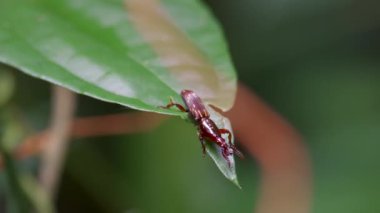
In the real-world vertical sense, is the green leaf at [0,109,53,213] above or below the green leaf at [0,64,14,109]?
below

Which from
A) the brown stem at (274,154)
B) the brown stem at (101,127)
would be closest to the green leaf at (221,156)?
the brown stem at (101,127)

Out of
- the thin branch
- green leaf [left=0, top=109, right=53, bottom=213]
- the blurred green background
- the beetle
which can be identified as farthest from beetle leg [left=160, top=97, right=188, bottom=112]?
the thin branch

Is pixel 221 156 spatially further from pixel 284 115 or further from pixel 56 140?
pixel 284 115

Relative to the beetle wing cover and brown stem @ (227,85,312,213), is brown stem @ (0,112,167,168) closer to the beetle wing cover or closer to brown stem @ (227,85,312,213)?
brown stem @ (227,85,312,213)

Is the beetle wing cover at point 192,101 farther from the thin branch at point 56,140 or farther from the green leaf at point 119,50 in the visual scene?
the thin branch at point 56,140

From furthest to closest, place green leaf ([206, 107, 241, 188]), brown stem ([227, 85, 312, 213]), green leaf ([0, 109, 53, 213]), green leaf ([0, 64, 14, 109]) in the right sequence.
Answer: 1. brown stem ([227, 85, 312, 213])
2. green leaf ([0, 64, 14, 109])
3. green leaf ([0, 109, 53, 213])
4. green leaf ([206, 107, 241, 188])

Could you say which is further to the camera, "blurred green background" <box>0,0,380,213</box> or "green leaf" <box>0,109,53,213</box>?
"blurred green background" <box>0,0,380,213</box>

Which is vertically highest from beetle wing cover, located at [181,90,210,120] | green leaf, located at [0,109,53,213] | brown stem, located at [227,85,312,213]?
brown stem, located at [227,85,312,213]

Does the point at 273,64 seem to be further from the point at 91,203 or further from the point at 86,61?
the point at 86,61
